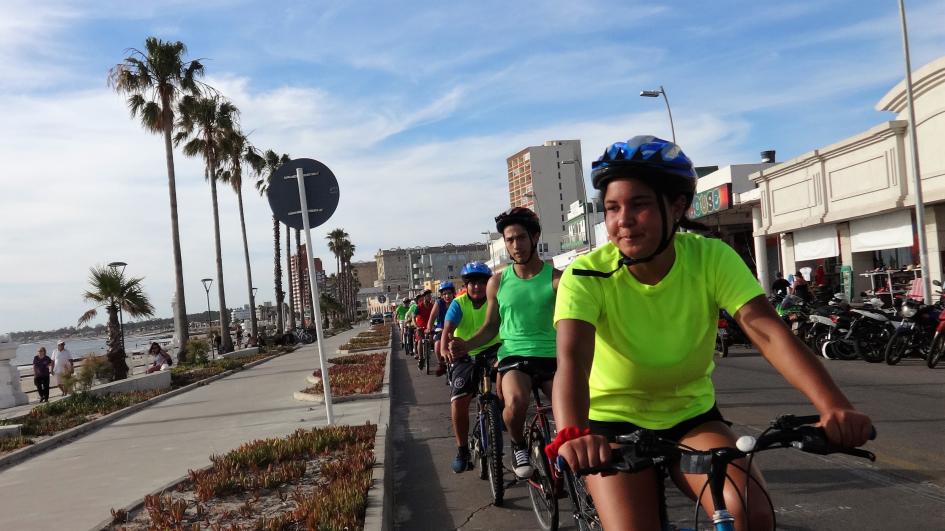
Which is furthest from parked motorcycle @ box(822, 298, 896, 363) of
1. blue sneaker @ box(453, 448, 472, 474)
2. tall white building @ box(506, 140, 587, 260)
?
tall white building @ box(506, 140, 587, 260)

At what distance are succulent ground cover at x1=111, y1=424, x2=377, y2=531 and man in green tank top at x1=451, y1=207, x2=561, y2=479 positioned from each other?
120 centimetres

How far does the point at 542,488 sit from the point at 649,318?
2677mm

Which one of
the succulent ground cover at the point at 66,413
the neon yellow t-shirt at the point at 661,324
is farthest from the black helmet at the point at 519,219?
the succulent ground cover at the point at 66,413

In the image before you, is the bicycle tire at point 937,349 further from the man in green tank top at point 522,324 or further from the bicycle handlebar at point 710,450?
the bicycle handlebar at point 710,450

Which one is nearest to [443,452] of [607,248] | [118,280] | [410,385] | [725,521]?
[607,248]

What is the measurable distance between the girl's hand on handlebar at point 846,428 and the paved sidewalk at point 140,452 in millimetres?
5760

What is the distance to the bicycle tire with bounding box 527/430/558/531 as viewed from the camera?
4871mm

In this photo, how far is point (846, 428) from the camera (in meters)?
2.19

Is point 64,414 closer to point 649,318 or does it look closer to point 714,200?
point 649,318

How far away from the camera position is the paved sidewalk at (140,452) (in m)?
7.14

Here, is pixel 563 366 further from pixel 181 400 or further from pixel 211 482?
pixel 181 400

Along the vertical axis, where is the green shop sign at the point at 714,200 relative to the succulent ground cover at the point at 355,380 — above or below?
above

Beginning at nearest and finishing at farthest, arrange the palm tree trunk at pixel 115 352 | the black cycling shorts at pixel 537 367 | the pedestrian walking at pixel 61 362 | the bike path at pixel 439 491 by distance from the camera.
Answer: the black cycling shorts at pixel 537 367
the bike path at pixel 439 491
the pedestrian walking at pixel 61 362
the palm tree trunk at pixel 115 352

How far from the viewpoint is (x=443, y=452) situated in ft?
28.0
